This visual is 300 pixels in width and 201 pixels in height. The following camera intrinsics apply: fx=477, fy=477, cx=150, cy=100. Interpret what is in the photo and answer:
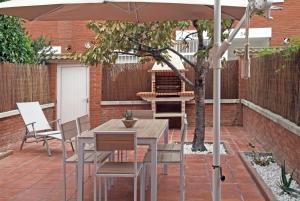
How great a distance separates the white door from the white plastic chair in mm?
3686

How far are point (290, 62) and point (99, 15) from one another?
111 inches

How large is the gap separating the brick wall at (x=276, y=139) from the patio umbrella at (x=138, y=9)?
203cm

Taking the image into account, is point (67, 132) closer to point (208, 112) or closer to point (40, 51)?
point (40, 51)

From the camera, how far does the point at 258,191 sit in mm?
6512

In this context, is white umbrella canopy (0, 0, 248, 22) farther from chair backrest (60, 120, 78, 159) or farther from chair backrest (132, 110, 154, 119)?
chair backrest (132, 110, 154, 119)

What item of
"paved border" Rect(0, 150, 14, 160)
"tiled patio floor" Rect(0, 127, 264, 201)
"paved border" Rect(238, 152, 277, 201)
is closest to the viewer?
"paved border" Rect(238, 152, 277, 201)

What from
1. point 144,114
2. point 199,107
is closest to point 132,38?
point 144,114

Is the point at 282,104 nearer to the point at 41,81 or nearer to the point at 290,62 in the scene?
the point at 290,62

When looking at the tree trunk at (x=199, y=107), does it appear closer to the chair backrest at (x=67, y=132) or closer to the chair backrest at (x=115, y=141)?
the chair backrest at (x=67, y=132)

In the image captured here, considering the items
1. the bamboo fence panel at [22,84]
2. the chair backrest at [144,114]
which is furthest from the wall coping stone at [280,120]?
the bamboo fence panel at [22,84]

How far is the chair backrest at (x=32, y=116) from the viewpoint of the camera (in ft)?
34.4

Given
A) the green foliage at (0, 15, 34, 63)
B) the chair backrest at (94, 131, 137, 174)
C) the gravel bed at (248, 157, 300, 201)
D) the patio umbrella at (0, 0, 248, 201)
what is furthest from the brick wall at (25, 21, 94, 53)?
the chair backrest at (94, 131, 137, 174)

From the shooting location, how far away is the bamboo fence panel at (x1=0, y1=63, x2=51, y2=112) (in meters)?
10.6

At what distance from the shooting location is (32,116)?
10797mm
